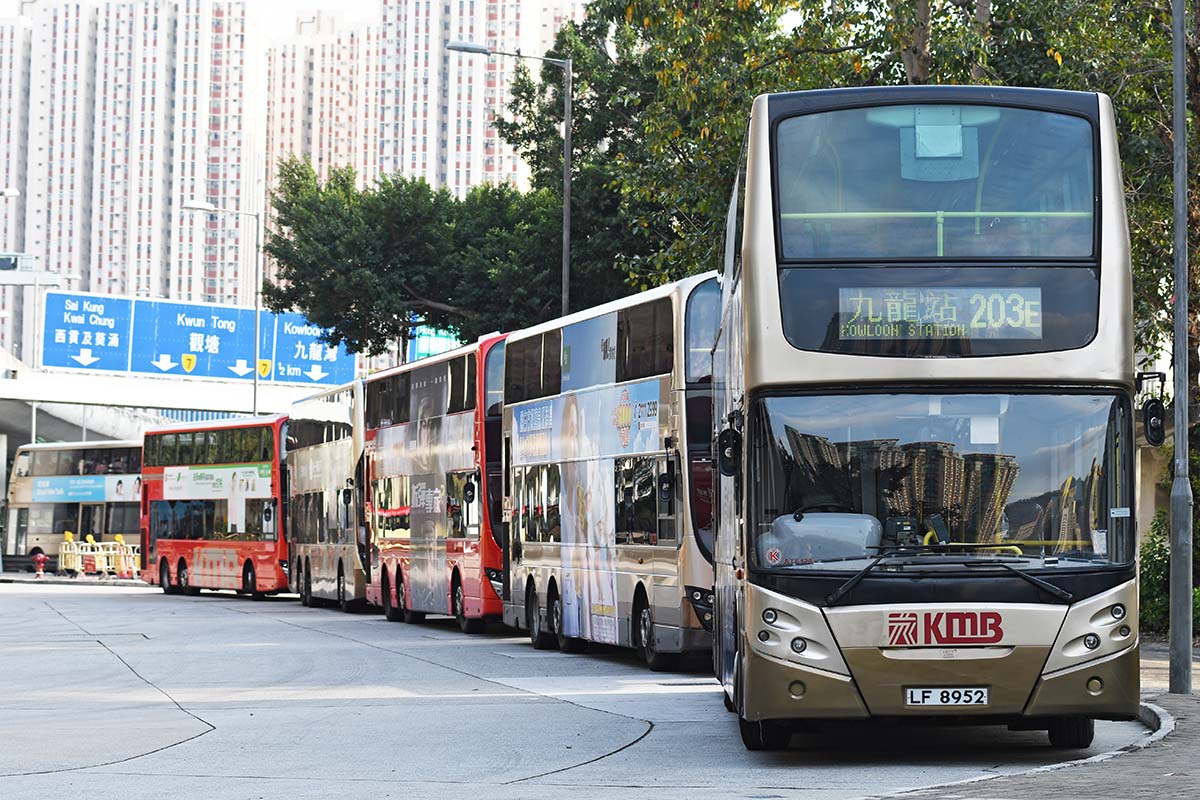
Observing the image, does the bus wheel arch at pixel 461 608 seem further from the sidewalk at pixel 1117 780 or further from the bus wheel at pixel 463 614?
the sidewalk at pixel 1117 780

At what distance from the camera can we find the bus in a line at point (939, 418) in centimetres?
1102

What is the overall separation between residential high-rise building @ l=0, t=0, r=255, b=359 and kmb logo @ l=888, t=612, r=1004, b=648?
142205mm

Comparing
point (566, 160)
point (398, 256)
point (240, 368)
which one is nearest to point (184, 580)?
point (398, 256)

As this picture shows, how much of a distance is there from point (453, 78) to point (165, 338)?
310 ft

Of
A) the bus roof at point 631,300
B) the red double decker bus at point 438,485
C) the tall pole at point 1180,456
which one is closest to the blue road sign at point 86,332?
the red double decker bus at point 438,485

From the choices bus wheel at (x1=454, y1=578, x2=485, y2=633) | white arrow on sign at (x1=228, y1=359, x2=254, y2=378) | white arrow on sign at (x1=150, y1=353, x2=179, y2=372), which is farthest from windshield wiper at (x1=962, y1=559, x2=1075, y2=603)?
white arrow on sign at (x1=228, y1=359, x2=254, y2=378)

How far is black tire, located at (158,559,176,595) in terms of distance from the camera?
158 ft

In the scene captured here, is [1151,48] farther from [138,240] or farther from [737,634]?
[138,240]

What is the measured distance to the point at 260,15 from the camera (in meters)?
159

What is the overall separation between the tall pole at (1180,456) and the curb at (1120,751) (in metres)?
1.11

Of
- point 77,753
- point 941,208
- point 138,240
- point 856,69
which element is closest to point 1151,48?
point 856,69

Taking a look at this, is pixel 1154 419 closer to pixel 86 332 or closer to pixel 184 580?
pixel 184 580

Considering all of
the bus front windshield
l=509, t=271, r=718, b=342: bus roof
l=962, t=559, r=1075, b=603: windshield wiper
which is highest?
l=509, t=271, r=718, b=342: bus roof

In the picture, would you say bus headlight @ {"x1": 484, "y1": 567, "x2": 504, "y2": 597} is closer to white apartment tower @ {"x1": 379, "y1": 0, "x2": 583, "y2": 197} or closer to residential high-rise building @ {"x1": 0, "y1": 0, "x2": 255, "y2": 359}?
white apartment tower @ {"x1": 379, "y1": 0, "x2": 583, "y2": 197}
